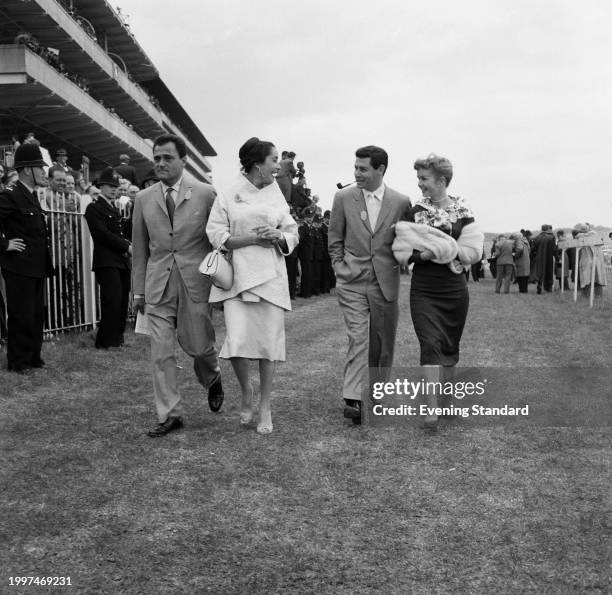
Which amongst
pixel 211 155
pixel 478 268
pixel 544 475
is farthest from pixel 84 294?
pixel 211 155

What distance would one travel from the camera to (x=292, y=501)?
4.50 m

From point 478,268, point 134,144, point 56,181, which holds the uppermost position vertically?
point 134,144

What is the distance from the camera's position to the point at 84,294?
11859 millimetres

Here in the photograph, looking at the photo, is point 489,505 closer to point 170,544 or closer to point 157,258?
point 170,544

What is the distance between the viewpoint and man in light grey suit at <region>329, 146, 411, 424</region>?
649 cm

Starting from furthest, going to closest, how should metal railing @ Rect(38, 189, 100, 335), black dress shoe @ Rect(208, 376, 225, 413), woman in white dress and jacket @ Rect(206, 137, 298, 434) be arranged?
metal railing @ Rect(38, 189, 100, 335) → black dress shoe @ Rect(208, 376, 225, 413) → woman in white dress and jacket @ Rect(206, 137, 298, 434)

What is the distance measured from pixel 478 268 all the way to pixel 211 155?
73.9 m

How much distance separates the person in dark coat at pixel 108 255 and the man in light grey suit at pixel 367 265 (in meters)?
4.36

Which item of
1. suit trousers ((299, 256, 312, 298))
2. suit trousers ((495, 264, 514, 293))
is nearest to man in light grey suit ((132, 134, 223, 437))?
suit trousers ((299, 256, 312, 298))

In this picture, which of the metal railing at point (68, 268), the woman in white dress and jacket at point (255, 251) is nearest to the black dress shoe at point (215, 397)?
the woman in white dress and jacket at point (255, 251)

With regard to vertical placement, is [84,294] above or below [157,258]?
below

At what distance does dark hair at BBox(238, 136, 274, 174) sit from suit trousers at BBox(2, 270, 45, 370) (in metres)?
3.42

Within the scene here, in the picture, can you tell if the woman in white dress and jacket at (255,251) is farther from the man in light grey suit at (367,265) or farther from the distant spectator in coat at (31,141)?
the distant spectator in coat at (31,141)

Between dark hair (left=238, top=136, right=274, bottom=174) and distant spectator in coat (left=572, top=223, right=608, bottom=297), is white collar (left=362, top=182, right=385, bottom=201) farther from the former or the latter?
distant spectator in coat (left=572, top=223, right=608, bottom=297)
